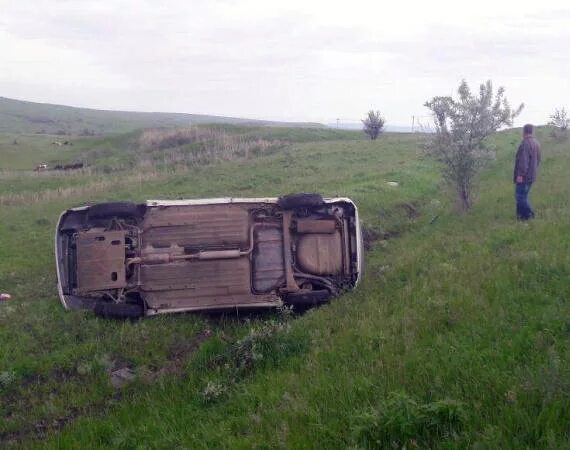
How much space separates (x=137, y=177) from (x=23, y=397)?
20.1 m

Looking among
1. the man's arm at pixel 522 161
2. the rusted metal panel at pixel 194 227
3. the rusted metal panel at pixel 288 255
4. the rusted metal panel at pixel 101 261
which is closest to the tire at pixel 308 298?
the rusted metal panel at pixel 288 255

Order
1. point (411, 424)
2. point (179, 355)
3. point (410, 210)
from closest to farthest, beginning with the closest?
point (411, 424)
point (179, 355)
point (410, 210)

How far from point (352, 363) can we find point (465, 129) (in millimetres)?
9776

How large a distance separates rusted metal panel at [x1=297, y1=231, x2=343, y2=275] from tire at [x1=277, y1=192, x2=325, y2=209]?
0.45m

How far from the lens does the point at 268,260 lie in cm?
814

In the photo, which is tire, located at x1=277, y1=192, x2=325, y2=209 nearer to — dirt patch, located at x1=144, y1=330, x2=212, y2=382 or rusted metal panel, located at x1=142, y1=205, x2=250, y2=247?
rusted metal panel, located at x1=142, y1=205, x2=250, y2=247

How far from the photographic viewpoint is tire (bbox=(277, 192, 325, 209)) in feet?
27.1

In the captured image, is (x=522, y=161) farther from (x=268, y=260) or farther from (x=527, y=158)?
(x=268, y=260)

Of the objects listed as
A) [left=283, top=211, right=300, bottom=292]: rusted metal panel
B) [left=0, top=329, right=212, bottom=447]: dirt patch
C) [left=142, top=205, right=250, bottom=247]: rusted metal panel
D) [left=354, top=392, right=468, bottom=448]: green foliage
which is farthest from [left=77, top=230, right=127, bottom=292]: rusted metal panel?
[left=354, top=392, right=468, bottom=448]: green foliage

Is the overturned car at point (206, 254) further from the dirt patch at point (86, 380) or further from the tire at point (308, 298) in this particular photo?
the dirt patch at point (86, 380)

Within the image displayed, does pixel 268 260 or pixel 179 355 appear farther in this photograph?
pixel 268 260

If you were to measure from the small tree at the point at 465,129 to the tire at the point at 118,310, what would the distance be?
8.62m

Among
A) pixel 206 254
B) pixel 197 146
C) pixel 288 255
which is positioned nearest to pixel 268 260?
pixel 288 255

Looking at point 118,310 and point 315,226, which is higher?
point 315,226
